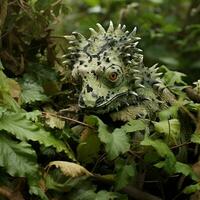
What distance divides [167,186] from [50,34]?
84 centimetres

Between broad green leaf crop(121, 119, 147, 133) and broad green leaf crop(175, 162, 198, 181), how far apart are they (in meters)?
0.17

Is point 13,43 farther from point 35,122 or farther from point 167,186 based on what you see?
point 167,186

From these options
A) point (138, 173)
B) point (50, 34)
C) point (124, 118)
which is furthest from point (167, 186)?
point (50, 34)

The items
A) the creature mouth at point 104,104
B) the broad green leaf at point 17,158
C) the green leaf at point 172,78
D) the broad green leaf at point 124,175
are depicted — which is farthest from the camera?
the green leaf at point 172,78

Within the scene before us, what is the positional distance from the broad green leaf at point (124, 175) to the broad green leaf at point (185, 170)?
0.15 meters

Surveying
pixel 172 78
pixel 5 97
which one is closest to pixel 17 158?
pixel 5 97

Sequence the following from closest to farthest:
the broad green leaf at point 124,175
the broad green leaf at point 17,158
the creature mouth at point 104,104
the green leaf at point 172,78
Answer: the broad green leaf at point 17,158 → the broad green leaf at point 124,175 → the creature mouth at point 104,104 → the green leaf at point 172,78

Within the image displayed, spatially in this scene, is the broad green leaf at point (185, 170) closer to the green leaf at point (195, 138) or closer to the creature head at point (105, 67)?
the green leaf at point (195, 138)

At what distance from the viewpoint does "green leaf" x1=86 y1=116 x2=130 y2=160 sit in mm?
1643

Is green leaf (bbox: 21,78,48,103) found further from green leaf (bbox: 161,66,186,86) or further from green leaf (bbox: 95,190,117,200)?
green leaf (bbox: 161,66,186,86)

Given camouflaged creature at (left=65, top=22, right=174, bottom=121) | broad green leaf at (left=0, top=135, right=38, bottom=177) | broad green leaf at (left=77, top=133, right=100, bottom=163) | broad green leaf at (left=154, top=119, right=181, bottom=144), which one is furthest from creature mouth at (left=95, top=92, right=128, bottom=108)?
broad green leaf at (left=0, top=135, right=38, bottom=177)

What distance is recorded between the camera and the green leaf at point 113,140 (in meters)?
1.64

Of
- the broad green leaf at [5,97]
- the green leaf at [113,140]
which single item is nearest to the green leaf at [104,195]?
the green leaf at [113,140]

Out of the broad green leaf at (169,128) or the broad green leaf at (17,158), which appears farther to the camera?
the broad green leaf at (169,128)
